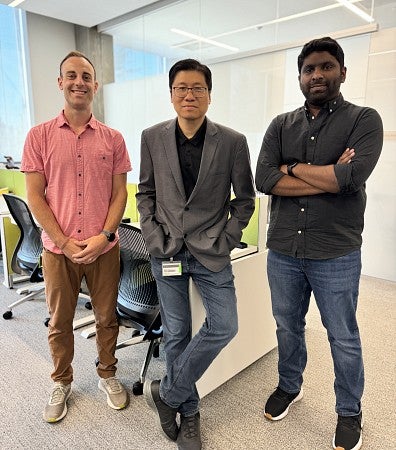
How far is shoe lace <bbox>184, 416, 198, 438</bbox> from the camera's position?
1647 mm

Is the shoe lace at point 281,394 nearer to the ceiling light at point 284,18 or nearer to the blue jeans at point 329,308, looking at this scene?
the blue jeans at point 329,308

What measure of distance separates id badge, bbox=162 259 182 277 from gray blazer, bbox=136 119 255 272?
47mm

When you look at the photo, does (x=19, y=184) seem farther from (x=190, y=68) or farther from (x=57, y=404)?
(x=190, y=68)

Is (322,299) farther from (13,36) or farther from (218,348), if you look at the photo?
(13,36)

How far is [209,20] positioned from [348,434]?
16.7 feet

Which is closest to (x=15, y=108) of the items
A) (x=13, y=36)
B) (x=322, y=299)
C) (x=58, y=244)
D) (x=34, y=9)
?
(x=13, y=36)

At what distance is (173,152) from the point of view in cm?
158

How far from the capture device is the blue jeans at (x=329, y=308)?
5.03 feet

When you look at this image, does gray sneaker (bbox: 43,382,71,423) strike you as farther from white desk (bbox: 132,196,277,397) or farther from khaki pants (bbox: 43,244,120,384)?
white desk (bbox: 132,196,277,397)

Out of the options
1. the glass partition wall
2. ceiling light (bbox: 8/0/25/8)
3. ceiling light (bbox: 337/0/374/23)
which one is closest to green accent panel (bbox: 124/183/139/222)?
the glass partition wall

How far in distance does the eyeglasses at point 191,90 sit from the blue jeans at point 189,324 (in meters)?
0.67

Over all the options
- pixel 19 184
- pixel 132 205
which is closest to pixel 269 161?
pixel 132 205

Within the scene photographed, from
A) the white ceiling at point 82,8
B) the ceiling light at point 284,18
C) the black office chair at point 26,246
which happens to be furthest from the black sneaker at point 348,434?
the white ceiling at point 82,8

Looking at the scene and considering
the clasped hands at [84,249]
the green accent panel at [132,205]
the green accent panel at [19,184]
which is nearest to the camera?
the clasped hands at [84,249]
